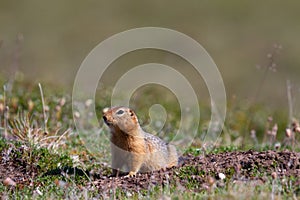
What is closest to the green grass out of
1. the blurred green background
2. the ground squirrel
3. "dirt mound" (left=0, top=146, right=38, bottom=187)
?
"dirt mound" (left=0, top=146, right=38, bottom=187)

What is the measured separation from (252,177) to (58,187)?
2114 millimetres

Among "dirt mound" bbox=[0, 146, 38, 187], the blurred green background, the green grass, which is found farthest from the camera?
the blurred green background

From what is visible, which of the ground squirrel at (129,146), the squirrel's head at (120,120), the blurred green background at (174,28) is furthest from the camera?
the blurred green background at (174,28)

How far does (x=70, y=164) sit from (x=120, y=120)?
3.96 feet

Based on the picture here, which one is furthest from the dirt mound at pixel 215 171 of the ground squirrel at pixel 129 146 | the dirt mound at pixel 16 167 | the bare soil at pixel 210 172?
the dirt mound at pixel 16 167

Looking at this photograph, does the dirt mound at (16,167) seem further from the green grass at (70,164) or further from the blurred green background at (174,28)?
the blurred green background at (174,28)

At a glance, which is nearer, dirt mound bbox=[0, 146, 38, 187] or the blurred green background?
dirt mound bbox=[0, 146, 38, 187]

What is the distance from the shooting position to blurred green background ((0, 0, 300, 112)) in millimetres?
26188

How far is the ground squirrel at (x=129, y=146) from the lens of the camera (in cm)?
788

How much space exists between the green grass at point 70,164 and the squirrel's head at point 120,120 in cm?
66

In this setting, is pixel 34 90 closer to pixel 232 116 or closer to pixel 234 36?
pixel 232 116

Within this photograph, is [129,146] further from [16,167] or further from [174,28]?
[174,28]

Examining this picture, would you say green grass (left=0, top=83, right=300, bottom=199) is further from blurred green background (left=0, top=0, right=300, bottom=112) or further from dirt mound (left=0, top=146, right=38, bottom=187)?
blurred green background (left=0, top=0, right=300, bottom=112)

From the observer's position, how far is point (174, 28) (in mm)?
31328
